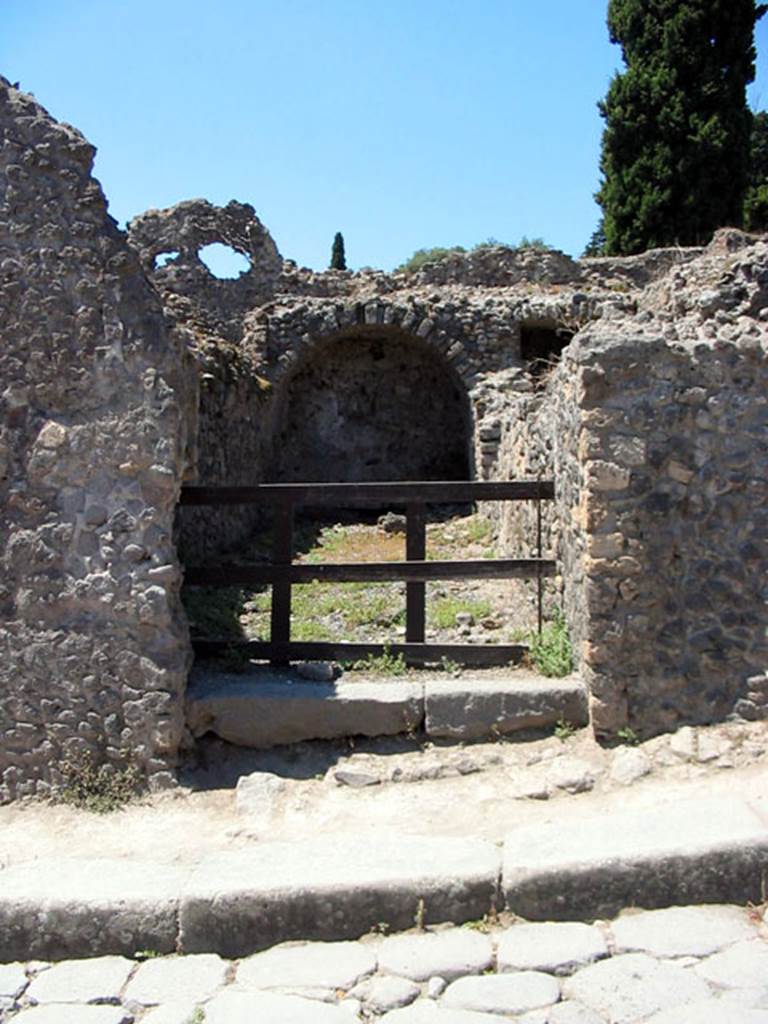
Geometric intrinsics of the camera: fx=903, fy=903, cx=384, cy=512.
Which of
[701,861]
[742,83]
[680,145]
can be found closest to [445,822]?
[701,861]

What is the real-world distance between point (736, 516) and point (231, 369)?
792 centimetres

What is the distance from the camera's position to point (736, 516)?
4.70 meters

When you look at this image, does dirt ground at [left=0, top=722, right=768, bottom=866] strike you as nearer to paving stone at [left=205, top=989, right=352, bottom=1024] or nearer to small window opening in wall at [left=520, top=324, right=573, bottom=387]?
paving stone at [left=205, top=989, right=352, bottom=1024]

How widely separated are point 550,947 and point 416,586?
2.59 meters

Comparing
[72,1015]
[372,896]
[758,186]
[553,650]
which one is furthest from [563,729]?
[758,186]

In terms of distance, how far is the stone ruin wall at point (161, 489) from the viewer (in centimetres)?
468

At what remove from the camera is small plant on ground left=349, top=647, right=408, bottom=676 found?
5.39 meters

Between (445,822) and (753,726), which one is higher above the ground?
(753,726)

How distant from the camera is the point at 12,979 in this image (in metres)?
3.38

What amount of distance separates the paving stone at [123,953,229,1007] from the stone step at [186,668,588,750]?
1.67 meters

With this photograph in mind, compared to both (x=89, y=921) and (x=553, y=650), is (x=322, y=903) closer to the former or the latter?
(x=89, y=921)

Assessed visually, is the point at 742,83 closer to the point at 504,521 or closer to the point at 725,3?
the point at 725,3

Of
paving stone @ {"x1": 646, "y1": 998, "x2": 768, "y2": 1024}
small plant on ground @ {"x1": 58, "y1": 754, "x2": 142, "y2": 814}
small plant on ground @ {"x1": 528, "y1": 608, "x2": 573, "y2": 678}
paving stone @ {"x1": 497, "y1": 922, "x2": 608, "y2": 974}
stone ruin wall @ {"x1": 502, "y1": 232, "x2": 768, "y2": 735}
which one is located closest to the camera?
paving stone @ {"x1": 646, "y1": 998, "x2": 768, "y2": 1024}

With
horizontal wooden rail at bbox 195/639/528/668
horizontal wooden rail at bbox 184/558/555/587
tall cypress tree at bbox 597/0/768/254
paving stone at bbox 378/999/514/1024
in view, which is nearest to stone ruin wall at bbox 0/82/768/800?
horizontal wooden rail at bbox 184/558/555/587
